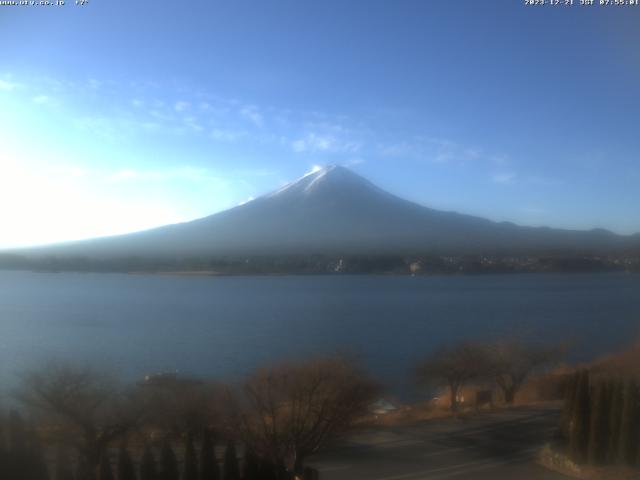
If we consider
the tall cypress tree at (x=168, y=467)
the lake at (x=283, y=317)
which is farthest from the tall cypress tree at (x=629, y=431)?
the tall cypress tree at (x=168, y=467)

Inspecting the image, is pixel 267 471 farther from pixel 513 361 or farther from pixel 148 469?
pixel 513 361

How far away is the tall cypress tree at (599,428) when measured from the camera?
19.5 feet

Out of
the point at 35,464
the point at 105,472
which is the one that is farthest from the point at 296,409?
the point at 35,464

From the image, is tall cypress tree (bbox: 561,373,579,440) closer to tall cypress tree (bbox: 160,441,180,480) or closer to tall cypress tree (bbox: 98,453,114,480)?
tall cypress tree (bbox: 160,441,180,480)

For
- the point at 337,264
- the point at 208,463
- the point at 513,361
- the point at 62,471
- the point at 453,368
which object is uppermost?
the point at 337,264

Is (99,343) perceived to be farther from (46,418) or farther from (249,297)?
(249,297)

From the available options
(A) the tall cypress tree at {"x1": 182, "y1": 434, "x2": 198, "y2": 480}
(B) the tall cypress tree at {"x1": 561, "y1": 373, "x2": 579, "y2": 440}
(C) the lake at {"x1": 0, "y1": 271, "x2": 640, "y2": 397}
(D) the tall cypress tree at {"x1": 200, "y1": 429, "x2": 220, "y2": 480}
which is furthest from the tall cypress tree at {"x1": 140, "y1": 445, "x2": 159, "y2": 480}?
(B) the tall cypress tree at {"x1": 561, "y1": 373, "x2": 579, "y2": 440}

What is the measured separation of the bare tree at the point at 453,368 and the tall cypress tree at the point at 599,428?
3.36 meters

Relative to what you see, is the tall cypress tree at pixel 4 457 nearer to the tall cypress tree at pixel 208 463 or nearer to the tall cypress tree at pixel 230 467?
the tall cypress tree at pixel 208 463

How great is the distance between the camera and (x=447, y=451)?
685 cm

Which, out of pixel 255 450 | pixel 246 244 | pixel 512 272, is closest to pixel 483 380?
pixel 255 450

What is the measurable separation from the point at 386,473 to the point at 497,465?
4.03ft

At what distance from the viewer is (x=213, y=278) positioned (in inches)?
792

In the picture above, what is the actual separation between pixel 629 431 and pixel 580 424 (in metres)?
0.47
